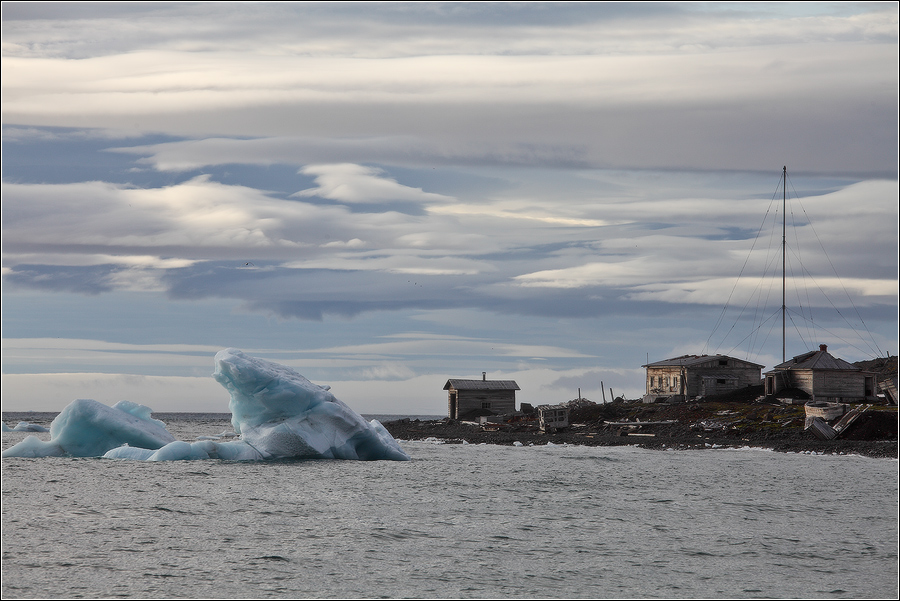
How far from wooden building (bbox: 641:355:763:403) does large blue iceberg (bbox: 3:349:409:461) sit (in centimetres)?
2778

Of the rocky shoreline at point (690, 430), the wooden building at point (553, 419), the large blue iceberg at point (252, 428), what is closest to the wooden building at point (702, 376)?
the rocky shoreline at point (690, 430)

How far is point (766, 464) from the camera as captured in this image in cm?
3166

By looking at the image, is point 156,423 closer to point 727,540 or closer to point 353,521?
point 353,521

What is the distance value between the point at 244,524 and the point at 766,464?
21094 mm

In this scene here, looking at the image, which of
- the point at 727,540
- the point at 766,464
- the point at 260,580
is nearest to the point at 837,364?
the point at 766,464

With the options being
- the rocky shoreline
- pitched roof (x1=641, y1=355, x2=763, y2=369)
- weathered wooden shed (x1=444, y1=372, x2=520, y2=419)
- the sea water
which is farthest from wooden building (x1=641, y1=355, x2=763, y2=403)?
the sea water

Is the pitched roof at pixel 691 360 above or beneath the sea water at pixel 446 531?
above

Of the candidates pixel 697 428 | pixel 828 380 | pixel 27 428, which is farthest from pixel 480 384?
pixel 27 428

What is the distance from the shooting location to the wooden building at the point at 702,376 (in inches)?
2191

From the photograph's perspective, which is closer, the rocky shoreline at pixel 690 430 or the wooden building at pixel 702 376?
the rocky shoreline at pixel 690 430

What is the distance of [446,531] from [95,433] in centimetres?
2063

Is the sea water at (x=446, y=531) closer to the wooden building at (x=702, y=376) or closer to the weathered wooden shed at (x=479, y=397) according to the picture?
the wooden building at (x=702, y=376)

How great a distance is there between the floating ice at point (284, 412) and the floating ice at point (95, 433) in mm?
4047

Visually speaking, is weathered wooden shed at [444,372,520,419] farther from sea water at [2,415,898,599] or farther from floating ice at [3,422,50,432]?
sea water at [2,415,898,599]
